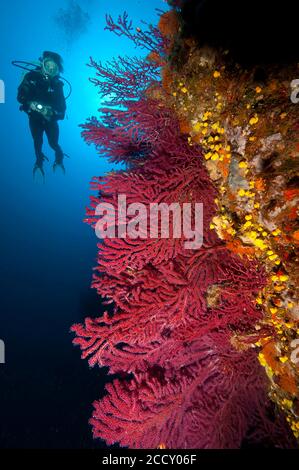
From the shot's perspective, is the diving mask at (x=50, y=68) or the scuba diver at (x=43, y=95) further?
the diving mask at (x=50, y=68)

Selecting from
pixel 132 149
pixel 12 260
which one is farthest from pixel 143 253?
pixel 12 260

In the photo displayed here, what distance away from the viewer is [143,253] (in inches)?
102

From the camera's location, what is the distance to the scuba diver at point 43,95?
11.5m

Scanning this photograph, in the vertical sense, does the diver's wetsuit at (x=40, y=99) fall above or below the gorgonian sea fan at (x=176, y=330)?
above

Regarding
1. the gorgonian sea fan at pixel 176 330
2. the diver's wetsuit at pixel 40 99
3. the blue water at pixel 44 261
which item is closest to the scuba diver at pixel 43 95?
the diver's wetsuit at pixel 40 99

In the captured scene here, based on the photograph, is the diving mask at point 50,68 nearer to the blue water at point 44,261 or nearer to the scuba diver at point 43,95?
the scuba diver at point 43,95

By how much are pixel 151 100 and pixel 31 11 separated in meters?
126

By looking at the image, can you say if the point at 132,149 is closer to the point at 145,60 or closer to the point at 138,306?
the point at 145,60

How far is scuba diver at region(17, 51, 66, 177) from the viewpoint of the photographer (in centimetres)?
1154

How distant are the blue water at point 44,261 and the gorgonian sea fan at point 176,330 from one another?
34.2 feet

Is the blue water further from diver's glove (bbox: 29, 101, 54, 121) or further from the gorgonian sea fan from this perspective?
the gorgonian sea fan

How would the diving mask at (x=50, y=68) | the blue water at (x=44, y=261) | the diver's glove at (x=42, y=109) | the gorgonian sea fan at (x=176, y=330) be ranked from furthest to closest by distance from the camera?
the blue water at (x=44, y=261) < the diving mask at (x=50, y=68) < the diver's glove at (x=42, y=109) < the gorgonian sea fan at (x=176, y=330)

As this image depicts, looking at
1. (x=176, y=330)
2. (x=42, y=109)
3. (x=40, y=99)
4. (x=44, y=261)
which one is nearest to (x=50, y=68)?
(x=40, y=99)
